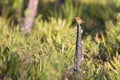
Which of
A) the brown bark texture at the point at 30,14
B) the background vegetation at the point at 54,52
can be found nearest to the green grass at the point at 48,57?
the background vegetation at the point at 54,52

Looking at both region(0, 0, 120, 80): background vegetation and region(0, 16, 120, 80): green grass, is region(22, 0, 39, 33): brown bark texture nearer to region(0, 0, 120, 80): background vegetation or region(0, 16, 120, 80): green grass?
region(0, 0, 120, 80): background vegetation

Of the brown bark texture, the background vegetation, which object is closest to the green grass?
the background vegetation

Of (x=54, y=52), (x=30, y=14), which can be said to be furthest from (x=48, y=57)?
(x=30, y=14)

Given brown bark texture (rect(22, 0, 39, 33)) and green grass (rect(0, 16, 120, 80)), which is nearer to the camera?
green grass (rect(0, 16, 120, 80))

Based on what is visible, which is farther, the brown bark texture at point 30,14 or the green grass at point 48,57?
the brown bark texture at point 30,14

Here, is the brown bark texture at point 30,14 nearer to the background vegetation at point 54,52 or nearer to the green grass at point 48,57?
the background vegetation at point 54,52

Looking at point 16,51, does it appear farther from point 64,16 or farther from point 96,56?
point 64,16

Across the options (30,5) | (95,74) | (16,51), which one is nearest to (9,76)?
(16,51)

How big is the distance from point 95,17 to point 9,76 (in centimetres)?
417

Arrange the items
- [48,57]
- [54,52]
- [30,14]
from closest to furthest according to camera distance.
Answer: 1. [48,57]
2. [54,52]
3. [30,14]

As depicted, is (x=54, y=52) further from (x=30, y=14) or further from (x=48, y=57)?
(x=30, y=14)

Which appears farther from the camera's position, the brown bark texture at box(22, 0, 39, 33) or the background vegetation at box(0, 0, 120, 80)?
the brown bark texture at box(22, 0, 39, 33)

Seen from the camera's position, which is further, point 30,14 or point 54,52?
point 30,14

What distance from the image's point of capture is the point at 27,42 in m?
4.86
